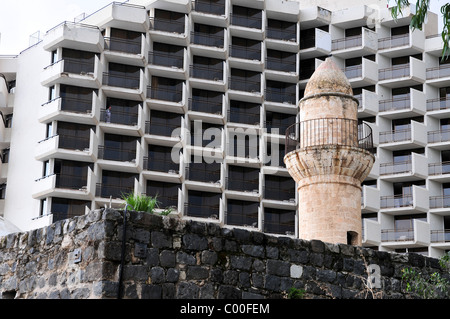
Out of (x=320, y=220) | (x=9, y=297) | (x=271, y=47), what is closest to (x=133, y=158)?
(x=271, y=47)

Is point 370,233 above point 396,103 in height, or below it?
below

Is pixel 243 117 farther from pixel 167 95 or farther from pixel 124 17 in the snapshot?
pixel 124 17

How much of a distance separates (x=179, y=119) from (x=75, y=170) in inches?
348

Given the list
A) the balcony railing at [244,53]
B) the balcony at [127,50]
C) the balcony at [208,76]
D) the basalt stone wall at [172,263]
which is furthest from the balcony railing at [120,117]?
the basalt stone wall at [172,263]

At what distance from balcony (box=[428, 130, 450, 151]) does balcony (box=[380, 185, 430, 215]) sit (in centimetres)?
361

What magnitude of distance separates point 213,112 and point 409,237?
16.6 metres

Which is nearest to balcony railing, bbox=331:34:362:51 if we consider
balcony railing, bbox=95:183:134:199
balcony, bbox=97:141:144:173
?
balcony, bbox=97:141:144:173

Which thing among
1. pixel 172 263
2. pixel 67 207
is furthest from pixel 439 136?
pixel 172 263

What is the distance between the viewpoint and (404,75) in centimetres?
6444

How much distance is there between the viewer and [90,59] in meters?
60.0

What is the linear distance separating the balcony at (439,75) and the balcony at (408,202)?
338 inches

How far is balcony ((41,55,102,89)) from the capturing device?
193 feet
